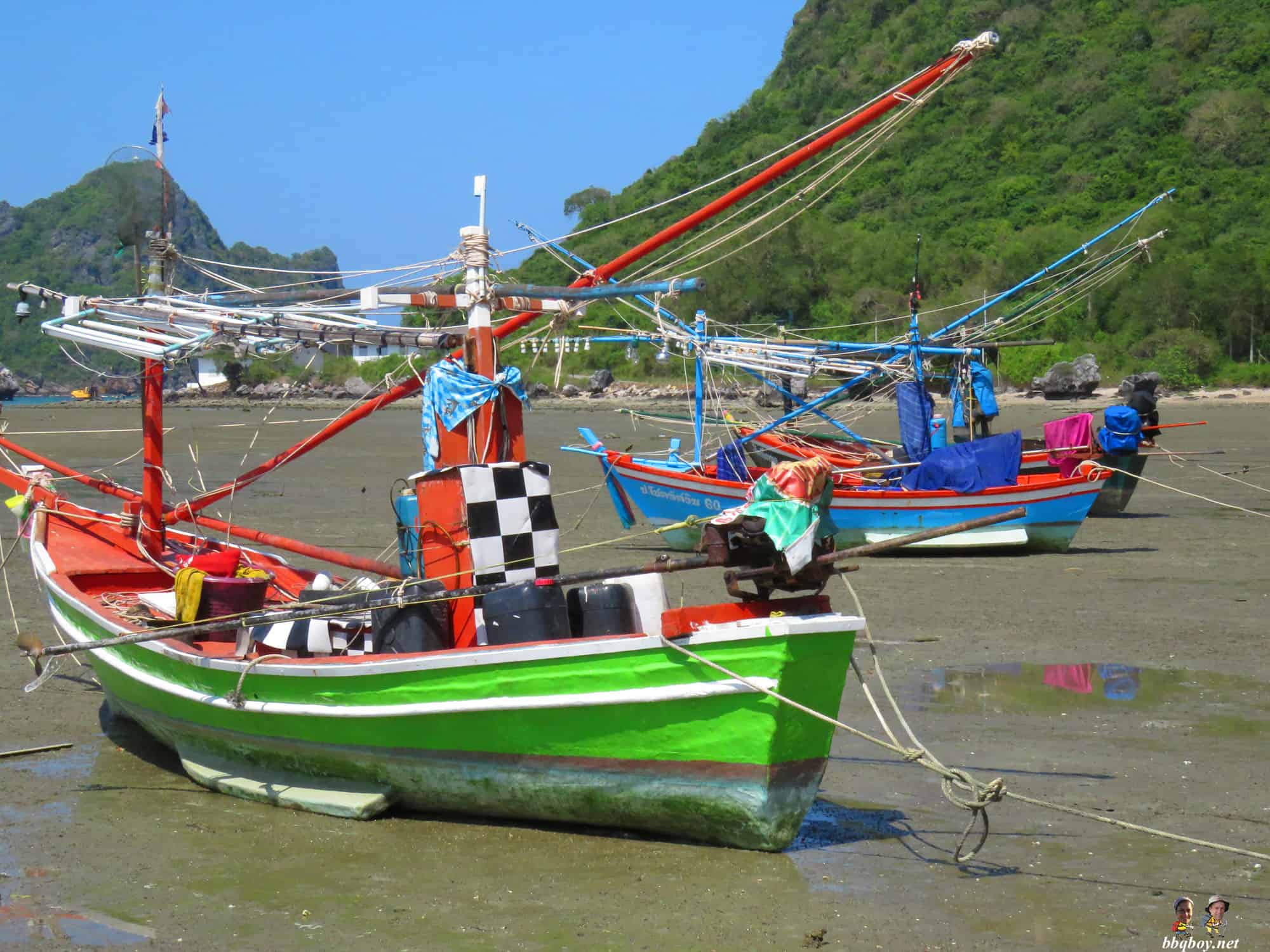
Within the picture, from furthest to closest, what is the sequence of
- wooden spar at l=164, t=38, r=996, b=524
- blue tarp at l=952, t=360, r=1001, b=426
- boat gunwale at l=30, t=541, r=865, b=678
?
blue tarp at l=952, t=360, r=1001, b=426 < wooden spar at l=164, t=38, r=996, b=524 < boat gunwale at l=30, t=541, r=865, b=678

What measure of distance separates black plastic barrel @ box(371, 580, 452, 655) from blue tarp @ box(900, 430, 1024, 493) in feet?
37.2

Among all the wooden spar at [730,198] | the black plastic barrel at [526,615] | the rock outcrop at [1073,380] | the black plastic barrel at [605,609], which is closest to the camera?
the black plastic barrel at [526,615]

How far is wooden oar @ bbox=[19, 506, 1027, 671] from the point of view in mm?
6570

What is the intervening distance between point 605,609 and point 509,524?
2.39 feet

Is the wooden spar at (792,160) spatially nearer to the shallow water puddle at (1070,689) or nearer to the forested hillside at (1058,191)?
the shallow water puddle at (1070,689)

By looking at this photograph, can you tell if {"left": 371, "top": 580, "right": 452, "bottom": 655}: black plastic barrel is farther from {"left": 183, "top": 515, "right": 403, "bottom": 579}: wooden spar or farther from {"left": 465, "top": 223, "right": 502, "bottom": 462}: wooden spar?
{"left": 183, "top": 515, "right": 403, "bottom": 579}: wooden spar

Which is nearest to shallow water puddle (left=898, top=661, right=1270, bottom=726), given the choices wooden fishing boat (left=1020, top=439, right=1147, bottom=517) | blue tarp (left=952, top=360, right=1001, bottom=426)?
wooden fishing boat (left=1020, top=439, right=1147, bottom=517)

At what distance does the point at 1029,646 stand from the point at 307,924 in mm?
7475

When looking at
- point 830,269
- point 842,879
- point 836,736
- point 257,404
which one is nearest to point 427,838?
point 842,879

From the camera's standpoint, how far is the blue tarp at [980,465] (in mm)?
17656

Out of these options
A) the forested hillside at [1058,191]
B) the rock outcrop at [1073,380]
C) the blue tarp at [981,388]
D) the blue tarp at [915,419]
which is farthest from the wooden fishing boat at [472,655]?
the forested hillside at [1058,191]

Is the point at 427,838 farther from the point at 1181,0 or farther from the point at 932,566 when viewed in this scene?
the point at 1181,0

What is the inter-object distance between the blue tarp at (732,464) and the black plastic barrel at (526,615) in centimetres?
1193

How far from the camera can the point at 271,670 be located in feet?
24.8
